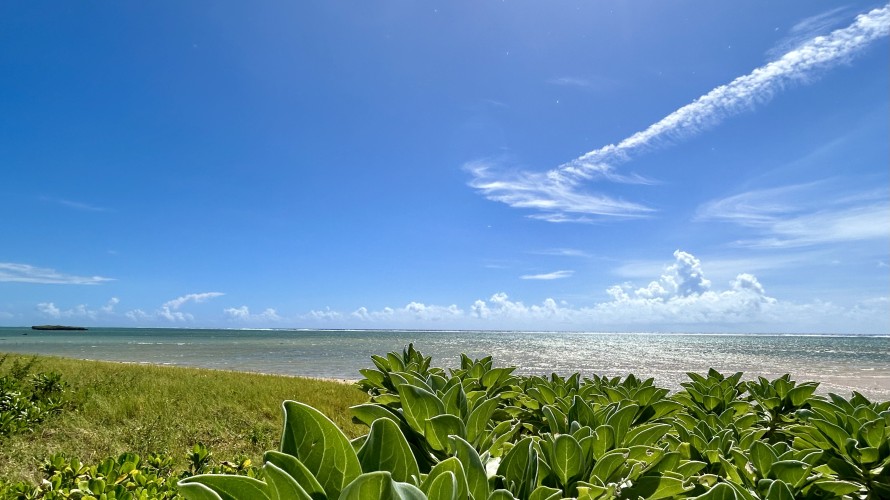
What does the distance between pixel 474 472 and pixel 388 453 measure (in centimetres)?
23

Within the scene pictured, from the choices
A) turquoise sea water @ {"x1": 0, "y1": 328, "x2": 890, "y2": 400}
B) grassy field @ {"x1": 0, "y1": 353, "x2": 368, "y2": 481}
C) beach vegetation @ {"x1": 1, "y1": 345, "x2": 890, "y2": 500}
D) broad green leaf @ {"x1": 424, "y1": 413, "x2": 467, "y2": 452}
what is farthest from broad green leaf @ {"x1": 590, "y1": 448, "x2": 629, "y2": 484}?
turquoise sea water @ {"x1": 0, "y1": 328, "x2": 890, "y2": 400}

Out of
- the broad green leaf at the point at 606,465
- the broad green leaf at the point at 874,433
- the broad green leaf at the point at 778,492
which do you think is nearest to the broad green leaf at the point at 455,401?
the broad green leaf at the point at 606,465

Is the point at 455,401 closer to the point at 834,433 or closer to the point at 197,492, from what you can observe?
the point at 197,492

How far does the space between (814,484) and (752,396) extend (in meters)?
1.45

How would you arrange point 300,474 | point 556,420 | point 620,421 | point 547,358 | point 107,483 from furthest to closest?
point 547,358
point 107,483
point 556,420
point 620,421
point 300,474

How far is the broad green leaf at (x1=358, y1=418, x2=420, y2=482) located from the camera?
0.77m

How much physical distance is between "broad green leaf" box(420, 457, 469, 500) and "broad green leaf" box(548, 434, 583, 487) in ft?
1.53

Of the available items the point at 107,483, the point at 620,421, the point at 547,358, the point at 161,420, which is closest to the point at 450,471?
the point at 620,421

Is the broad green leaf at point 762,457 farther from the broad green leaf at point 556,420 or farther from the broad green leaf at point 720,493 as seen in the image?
the broad green leaf at point 720,493

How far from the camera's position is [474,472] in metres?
0.92

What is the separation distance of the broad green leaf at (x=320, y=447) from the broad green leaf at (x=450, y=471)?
0.35 feet

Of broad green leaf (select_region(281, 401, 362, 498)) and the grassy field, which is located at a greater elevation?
broad green leaf (select_region(281, 401, 362, 498))

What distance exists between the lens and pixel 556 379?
104 inches

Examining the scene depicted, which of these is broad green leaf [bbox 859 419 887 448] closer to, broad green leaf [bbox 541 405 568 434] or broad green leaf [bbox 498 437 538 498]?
broad green leaf [bbox 541 405 568 434]
